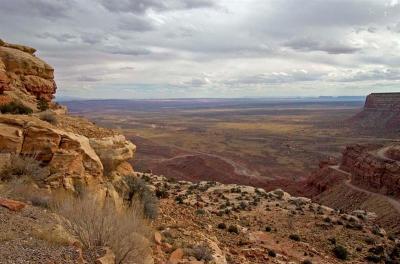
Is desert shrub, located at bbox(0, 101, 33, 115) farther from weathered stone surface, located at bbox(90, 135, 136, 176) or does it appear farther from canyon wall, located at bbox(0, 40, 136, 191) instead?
weathered stone surface, located at bbox(90, 135, 136, 176)

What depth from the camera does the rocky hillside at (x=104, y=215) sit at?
27.1 ft

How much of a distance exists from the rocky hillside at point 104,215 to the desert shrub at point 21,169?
3cm

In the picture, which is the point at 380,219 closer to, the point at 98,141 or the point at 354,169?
the point at 354,169

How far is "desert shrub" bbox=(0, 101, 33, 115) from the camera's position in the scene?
52.4ft

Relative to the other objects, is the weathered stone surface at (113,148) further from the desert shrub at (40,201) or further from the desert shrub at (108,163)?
the desert shrub at (40,201)

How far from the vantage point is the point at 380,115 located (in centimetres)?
15712

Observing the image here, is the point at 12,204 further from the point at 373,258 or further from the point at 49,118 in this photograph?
the point at 373,258

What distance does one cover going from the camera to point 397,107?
491ft

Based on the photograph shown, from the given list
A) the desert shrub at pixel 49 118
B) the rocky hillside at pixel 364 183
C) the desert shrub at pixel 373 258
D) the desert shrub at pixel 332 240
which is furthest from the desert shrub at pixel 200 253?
the rocky hillside at pixel 364 183

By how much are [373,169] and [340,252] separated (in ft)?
109

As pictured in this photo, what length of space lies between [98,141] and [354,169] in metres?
45.4

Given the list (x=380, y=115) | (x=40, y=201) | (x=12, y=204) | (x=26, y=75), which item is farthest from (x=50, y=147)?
(x=380, y=115)

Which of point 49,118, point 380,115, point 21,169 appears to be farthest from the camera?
point 380,115

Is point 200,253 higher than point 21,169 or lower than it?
lower
